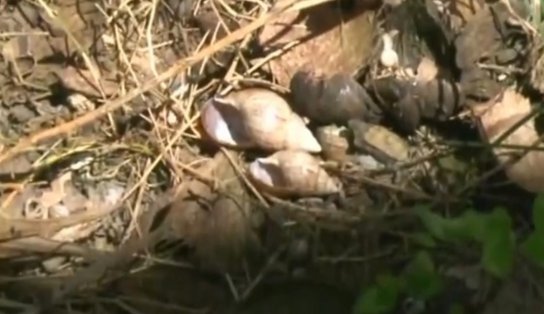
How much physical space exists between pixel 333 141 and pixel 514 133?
0.26m

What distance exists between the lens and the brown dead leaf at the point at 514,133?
1.75 m

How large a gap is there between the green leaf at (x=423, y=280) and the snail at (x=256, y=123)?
1.08 feet

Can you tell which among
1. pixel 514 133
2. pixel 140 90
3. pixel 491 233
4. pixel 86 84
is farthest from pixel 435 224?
pixel 86 84

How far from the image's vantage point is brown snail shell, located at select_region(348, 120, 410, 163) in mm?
1847

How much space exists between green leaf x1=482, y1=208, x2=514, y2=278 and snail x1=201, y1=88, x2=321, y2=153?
458 mm

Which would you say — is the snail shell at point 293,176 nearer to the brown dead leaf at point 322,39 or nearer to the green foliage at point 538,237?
the brown dead leaf at point 322,39

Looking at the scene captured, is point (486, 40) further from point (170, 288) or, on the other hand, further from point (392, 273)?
point (170, 288)

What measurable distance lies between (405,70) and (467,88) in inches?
4.1

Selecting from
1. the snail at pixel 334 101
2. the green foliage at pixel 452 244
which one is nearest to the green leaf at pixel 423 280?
the green foliage at pixel 452 244

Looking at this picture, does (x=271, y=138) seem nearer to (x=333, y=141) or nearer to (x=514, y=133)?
(x=333, y=141)

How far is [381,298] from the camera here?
162cm

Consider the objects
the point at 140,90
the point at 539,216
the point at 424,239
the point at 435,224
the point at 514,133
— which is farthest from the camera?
the point at 140,90

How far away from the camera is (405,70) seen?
1916 millimetres

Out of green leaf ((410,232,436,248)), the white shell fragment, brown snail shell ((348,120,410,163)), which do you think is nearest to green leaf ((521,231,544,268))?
green leaf ((410,232,436,248))
